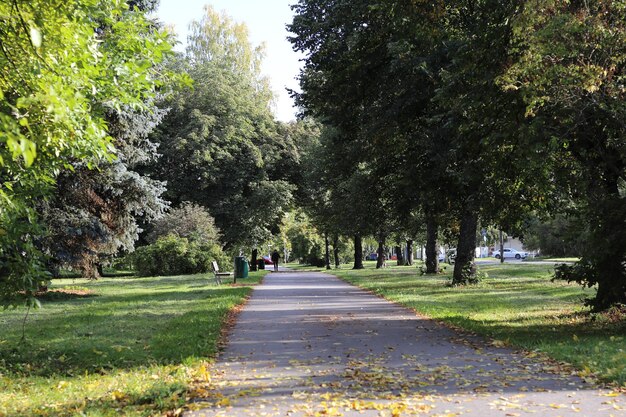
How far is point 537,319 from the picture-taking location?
13.3 metres

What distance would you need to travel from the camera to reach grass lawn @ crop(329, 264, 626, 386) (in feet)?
28.5

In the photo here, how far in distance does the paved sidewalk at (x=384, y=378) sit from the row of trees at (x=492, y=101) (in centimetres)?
323

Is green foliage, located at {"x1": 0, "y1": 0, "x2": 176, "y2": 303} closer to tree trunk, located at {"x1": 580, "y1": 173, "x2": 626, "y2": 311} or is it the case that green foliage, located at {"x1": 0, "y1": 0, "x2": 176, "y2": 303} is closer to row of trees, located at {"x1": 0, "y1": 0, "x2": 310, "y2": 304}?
row of trees, located at {"x1": 0, "y1": 0, "x2": 310, "y2": 304}

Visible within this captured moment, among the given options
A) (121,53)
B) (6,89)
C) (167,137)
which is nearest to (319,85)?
(121,53)

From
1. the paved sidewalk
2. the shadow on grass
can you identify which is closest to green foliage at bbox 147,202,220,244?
the shadow on grass

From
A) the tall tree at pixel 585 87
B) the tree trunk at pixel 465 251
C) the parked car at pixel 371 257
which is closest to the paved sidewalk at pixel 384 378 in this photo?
the tall tree at pixel 585 87

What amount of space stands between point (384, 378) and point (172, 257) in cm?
3145

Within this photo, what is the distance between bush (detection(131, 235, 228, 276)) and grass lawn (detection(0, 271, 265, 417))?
20278 mm

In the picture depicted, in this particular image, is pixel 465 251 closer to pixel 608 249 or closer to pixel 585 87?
pixel 608 249

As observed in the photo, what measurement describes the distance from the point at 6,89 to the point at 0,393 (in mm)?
3514

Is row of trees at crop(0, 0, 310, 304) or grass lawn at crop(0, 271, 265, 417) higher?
row of trees at crop(0, 0, 310, 304)

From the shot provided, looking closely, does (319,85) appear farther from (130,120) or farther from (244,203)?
(244,203)

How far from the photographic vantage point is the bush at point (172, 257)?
37.4 m

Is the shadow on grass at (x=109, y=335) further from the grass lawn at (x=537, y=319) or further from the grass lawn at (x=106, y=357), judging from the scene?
the grass lawn at (x=537, y=319)
